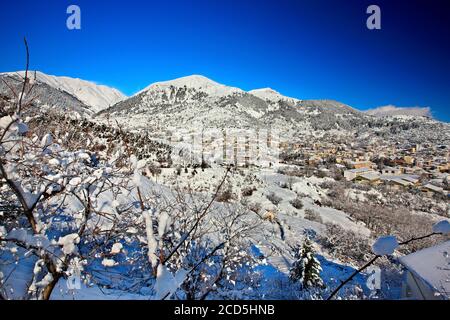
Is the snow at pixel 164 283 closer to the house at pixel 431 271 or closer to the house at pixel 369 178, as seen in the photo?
the house at pixel 431 271

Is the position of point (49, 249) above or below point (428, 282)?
above

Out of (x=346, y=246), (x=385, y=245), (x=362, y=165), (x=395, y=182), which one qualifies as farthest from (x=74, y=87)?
(x=362, y=165)

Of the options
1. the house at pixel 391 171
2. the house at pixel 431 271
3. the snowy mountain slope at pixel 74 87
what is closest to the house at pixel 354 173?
the house at pixel 391 171

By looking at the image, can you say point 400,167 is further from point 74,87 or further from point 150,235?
point 150,235

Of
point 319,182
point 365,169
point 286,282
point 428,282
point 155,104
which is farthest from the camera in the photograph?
point 155,104

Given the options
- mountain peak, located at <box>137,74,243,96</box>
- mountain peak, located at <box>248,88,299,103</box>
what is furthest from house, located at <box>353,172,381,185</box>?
mountain peak, located at <box>248,88,299,103</box>

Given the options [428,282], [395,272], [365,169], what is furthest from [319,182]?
A: [428,282]
